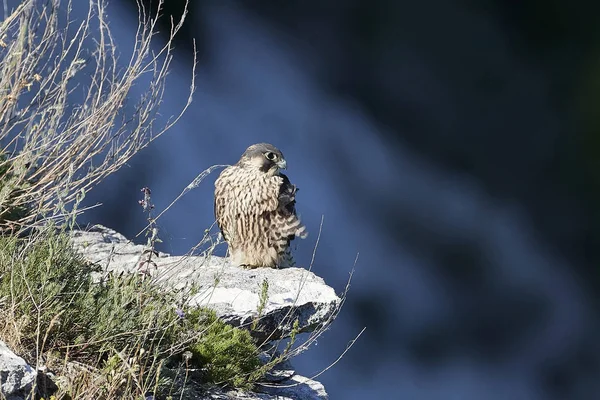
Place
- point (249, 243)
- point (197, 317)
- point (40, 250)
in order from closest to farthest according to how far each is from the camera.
→ point (40, 250) < point (197, 317) < point (249, 243)

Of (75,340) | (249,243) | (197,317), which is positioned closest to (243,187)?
(249,243)

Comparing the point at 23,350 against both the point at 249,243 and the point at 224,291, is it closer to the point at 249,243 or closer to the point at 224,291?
the point at 224,291

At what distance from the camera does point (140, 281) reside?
12.5 feet

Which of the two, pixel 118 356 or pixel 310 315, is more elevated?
pixel 310 315

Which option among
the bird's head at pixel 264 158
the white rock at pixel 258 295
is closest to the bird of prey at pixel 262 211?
the bird's head at pixel 264 158

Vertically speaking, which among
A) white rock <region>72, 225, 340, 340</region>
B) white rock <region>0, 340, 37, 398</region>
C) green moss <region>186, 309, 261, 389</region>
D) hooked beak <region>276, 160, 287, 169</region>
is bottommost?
white rock <region>0, 340, 37, 398</region>

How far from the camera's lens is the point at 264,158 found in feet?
18.8

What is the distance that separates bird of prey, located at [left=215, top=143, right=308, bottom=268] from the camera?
5.71 meters

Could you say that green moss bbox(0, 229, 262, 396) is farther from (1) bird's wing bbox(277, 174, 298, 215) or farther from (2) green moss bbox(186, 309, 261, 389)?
(1) bird's wing bbox(277, 174, 298, 215)

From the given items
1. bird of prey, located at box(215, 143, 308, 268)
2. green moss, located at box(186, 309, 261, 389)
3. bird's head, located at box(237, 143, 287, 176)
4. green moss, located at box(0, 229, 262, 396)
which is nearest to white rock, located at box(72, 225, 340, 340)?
green moss, located at box(186, 309, 261, 389)

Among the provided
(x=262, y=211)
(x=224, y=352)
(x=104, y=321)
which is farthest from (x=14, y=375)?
(x=262, y=211)

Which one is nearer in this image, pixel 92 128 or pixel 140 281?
pixel 140 281

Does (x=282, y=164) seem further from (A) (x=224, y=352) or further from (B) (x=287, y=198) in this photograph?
(A) (x=224, y=352)

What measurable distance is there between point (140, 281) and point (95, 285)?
0.69 ft
